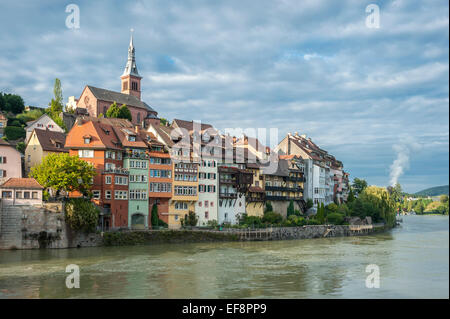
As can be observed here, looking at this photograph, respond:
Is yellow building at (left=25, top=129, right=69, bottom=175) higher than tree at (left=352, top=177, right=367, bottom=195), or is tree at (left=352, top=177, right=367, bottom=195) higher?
yellow building at (left=25, top=129, right=69, bottom=175)

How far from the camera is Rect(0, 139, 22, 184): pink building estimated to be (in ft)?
202

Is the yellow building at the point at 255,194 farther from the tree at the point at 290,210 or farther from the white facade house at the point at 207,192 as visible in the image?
the white facade house at the point at 207,192

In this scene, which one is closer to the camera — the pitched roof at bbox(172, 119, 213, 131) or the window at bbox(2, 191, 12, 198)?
the window at bbox(2, 191, 12, 198)

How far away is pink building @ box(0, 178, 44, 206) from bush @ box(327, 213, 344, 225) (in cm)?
5386

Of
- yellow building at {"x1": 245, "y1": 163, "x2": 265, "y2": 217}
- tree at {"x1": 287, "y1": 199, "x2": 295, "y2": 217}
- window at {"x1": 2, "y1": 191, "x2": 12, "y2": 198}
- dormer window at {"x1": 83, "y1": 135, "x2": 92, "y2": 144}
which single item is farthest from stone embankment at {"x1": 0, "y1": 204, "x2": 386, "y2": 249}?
tree at {"x1": 287, "y1": 199, "x2": 295, "y2": 217}

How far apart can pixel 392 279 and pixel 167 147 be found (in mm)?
40143

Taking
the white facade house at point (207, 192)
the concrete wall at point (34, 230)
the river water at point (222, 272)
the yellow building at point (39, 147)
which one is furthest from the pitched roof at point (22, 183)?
the white facade house at point (207, 192)

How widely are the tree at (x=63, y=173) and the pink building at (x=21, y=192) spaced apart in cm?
198

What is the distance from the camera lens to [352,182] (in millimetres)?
141000

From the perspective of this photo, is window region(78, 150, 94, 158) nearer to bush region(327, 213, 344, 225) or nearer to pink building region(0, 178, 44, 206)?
pink building region(0, 178, 44, 206)

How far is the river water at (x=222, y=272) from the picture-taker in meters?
33.0
